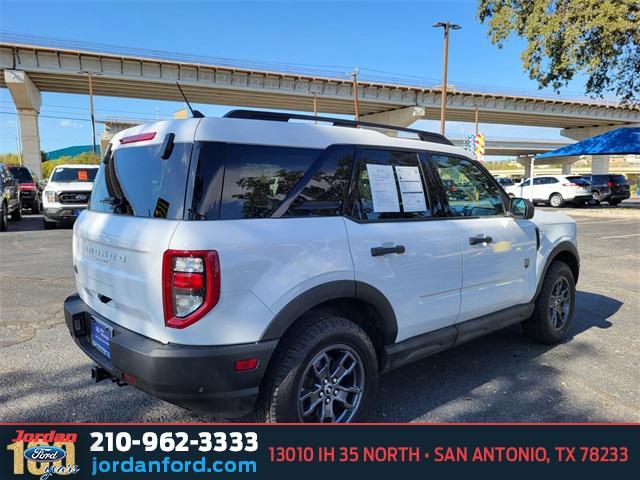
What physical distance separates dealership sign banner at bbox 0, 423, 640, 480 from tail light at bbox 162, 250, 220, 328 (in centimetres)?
79

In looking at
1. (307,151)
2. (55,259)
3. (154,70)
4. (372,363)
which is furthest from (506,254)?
(154,70)

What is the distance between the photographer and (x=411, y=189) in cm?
318

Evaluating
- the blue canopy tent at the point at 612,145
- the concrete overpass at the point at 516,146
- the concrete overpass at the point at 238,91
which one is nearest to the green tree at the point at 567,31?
the blue canopy tent at the point at 612,145

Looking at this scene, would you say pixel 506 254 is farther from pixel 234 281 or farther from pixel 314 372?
pixel 234 281

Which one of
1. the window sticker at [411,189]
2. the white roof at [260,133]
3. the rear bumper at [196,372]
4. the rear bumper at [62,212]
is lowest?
the rear bumper at [196,372]

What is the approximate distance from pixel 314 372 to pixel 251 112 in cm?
153

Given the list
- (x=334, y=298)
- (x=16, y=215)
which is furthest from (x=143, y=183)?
(x=16, y=215)

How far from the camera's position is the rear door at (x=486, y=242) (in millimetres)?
3418

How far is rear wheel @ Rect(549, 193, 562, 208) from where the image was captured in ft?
78.7

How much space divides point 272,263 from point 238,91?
139ft

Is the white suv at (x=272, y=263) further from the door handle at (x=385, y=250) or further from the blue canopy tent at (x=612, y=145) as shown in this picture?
the blue canopy tent at (x=612, y=145)

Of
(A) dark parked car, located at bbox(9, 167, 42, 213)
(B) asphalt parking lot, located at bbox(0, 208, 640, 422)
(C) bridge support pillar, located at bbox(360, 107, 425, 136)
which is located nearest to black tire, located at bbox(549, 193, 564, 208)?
(B) asphalt parking lot, located at bbox(0, 208, 640, 422)

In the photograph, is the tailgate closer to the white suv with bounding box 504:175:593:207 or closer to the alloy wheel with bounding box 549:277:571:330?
the alloy wheel with bounding box 549:277:571:330

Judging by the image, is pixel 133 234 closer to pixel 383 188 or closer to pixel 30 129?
pixel 383 188
